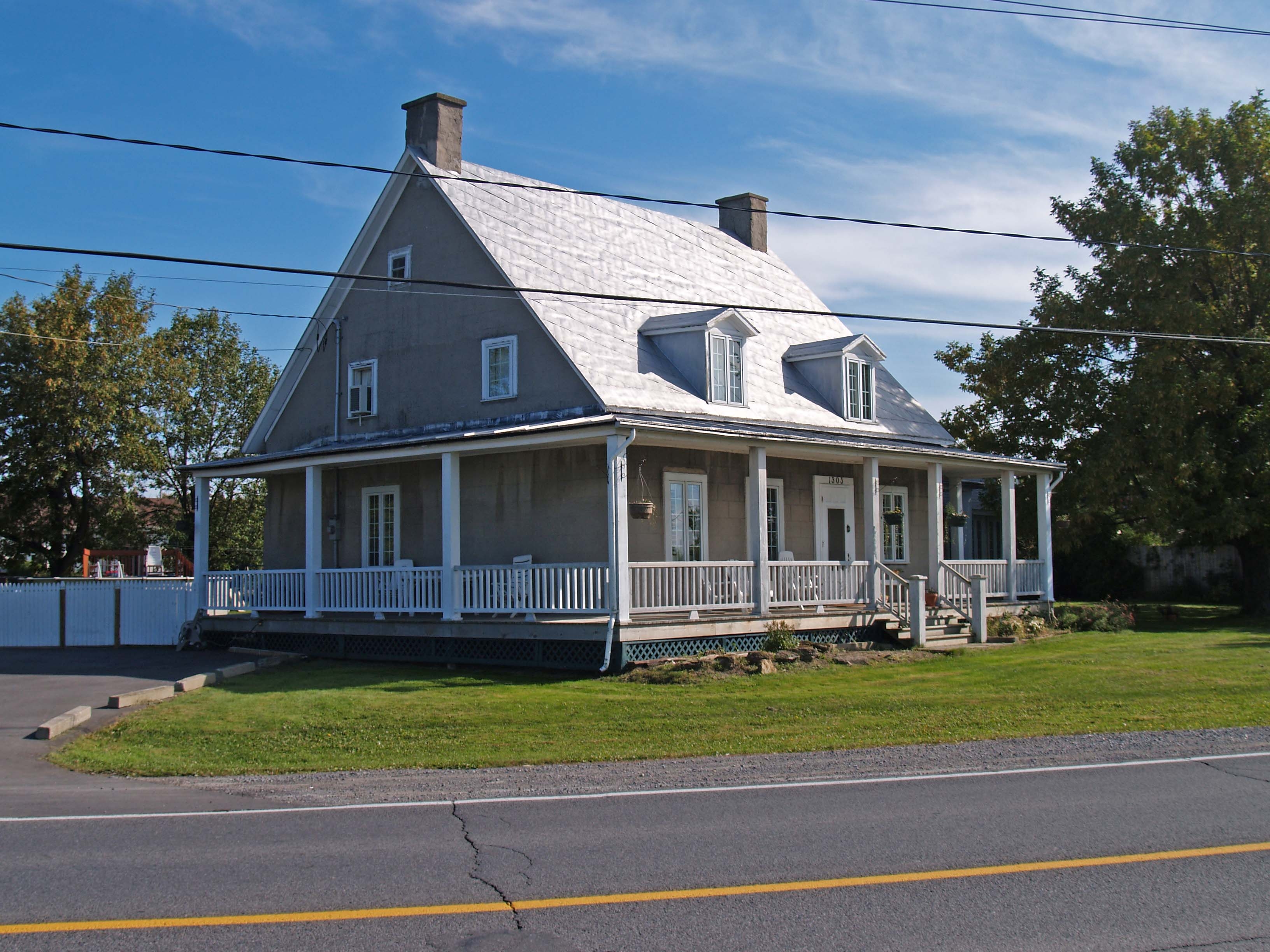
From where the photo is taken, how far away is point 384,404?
80.0 ft

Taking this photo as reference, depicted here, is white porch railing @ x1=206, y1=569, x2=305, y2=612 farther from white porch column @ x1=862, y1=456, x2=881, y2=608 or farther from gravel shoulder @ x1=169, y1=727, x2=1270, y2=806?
gravel shoulder @ x1=169, y1=727, x2=1270, y2=806

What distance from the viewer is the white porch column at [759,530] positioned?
779 inches

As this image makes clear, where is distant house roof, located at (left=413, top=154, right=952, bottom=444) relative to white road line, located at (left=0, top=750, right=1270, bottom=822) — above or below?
above

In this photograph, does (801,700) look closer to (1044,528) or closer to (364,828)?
(364,828)

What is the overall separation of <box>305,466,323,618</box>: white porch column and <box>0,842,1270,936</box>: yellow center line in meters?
15.5

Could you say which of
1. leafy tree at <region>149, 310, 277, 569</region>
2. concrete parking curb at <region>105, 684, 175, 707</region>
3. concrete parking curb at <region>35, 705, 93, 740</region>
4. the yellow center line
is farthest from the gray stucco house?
leafy tree at <region>149, 310, 277, 569</region>

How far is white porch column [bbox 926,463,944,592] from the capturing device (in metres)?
23.4

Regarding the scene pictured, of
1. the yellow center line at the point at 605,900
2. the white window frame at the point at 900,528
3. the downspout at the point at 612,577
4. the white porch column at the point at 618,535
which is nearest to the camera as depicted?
the yellow center line at the point at 605,900

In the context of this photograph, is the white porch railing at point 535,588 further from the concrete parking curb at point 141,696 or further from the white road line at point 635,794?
the white road line at point 635,794

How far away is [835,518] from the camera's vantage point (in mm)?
25500

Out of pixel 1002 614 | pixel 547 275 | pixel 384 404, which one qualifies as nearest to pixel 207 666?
pixel 384 404

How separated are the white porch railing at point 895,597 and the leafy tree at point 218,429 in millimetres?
26860

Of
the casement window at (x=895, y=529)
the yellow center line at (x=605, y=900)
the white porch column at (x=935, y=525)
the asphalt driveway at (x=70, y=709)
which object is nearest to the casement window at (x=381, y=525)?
the asphalt driveway at (x=70, y=709)

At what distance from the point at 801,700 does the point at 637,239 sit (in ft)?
46.1
